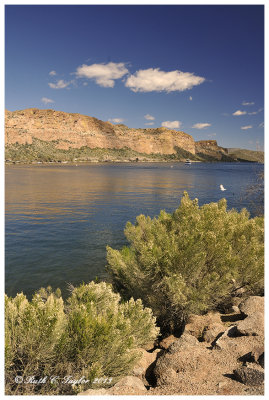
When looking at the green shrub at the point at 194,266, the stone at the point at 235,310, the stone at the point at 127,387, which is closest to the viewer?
the stone at the point at 127,387

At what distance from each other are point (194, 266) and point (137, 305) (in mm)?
2989

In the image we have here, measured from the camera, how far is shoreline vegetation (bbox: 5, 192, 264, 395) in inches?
205

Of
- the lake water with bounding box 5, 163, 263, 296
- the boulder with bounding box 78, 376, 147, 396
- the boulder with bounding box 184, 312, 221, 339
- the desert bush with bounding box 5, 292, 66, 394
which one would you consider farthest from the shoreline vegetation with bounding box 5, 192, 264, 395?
the lake water with bounding box 5, 163, 263, 296

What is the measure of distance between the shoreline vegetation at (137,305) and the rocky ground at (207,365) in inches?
9.0

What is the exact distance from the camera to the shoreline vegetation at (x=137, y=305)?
521cm

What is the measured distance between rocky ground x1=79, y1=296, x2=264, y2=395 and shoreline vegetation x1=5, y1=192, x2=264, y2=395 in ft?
0.75

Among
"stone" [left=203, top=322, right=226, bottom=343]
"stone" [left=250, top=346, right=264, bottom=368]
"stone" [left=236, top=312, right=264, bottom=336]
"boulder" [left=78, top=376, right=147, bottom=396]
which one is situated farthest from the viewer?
"stone" [left=203, top=322, right=226, bottom=343]

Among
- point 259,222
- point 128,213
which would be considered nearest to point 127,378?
point 259,222

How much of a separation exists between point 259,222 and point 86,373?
1191 cm

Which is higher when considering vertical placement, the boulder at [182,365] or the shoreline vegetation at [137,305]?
the shoreline vegetation at [137,305]

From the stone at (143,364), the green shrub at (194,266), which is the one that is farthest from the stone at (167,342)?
the green shrub at (194,266)

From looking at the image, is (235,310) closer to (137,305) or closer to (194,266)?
(194,266)

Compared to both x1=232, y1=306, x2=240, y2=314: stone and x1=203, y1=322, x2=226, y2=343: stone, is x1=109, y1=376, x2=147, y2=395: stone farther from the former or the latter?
x1=232, y1=306, x2=240, y2=314: stone

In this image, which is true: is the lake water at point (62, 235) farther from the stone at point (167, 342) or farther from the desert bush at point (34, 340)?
the desert bush at point (34, 340)
